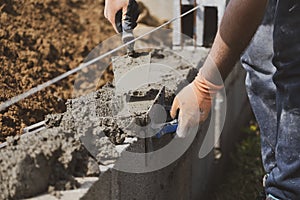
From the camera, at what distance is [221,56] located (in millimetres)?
2504

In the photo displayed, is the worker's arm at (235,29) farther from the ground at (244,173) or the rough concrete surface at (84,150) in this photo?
the ground at (244,173)

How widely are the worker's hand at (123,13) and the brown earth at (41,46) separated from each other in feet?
1.89

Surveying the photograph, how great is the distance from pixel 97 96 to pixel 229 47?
24.4 inches

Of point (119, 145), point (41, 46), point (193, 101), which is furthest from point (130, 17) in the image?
point (41, 46)

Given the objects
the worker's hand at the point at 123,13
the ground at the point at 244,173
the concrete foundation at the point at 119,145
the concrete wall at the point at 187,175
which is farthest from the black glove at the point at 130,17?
the ground at the point at 244,173

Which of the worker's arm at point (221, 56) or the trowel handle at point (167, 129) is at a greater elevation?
the worker's arm at point (221, 56)

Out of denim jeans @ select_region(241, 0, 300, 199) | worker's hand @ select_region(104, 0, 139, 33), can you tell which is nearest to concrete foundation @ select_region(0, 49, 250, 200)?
worker's hand @ select_region(104, 0, 139, 33)

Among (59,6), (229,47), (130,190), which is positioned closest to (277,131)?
(229,47)

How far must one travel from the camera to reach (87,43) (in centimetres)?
415

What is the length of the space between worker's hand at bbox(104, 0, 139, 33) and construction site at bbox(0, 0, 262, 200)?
0.31 feet

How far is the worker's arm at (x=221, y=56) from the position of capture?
2365 mm

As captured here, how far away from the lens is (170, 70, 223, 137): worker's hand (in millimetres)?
2639

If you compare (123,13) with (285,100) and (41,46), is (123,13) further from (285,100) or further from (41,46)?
(41,46)

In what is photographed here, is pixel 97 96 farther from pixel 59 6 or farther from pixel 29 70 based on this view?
pixel 59 6
